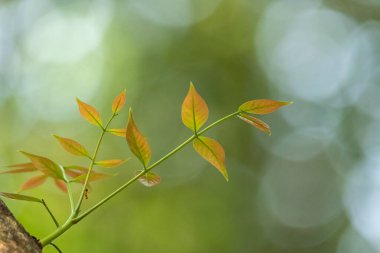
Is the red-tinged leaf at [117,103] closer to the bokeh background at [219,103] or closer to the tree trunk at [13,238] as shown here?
the tree trunk at [13,238]

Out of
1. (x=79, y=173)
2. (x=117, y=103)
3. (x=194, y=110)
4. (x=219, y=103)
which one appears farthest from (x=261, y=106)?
(x=219, y=103)

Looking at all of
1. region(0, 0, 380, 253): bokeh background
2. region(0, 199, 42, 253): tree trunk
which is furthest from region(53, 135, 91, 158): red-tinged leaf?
region(0, 0, 380, 253): bokeh background

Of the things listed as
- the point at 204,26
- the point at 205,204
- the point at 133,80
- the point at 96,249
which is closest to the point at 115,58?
the point at 133,80

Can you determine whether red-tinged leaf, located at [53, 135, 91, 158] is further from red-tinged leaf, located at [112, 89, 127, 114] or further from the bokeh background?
the bokeh background

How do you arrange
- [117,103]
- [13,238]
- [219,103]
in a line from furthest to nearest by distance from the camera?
[219,103] → [117,103] → [13,238]

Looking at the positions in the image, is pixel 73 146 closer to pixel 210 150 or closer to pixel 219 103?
pixel 210 150

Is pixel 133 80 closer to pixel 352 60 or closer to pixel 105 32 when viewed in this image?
pixel 105 32

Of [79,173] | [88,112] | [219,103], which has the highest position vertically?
[88,112]
